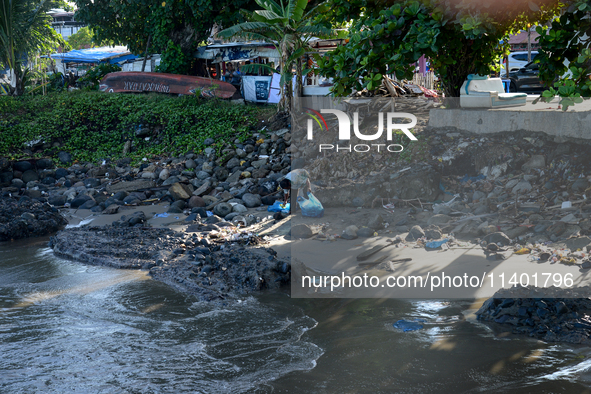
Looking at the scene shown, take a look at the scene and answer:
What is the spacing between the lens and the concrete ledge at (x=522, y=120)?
9539 mm

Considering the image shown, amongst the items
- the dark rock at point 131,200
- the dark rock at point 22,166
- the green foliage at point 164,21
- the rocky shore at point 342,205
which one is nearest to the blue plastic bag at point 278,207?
the rocky shore at point 342,205

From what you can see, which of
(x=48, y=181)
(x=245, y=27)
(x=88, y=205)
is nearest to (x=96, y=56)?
(x=48, y=181)

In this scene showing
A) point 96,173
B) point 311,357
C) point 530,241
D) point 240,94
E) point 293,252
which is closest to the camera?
point 311,357

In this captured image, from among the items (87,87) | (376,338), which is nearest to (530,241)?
(376,338)

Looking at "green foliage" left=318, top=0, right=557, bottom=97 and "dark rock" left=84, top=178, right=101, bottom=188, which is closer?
"green foliage" left=318, top=0, right=557, bottom=97

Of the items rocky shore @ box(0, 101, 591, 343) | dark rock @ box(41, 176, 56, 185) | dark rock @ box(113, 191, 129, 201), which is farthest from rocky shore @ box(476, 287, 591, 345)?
dark rock @ box(41, 176, 56, 185)

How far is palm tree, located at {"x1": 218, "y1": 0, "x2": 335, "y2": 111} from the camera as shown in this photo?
1382 cm

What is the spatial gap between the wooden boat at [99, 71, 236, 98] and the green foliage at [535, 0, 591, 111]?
46.4 feet

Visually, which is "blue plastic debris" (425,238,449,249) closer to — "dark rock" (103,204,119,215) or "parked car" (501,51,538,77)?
"dark rock" (103,204,119,215)

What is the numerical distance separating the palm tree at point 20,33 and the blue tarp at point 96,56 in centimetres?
407

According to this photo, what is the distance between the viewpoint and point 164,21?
18953 mm

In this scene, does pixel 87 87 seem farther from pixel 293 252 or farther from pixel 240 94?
pixel 293 252

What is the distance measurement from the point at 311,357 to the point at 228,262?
2635mm

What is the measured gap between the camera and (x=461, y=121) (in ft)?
36.7
